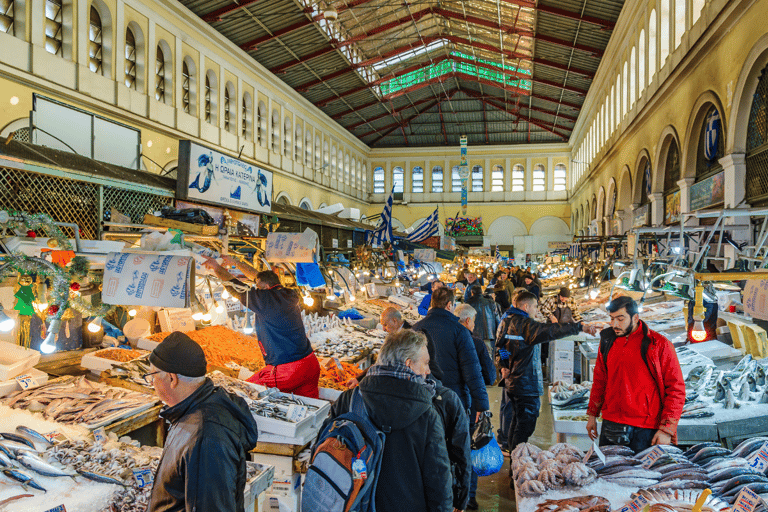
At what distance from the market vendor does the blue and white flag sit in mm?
8500

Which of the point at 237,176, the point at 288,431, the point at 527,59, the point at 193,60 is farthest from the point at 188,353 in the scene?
the point at 527,59

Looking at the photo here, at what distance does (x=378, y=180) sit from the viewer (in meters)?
37.0

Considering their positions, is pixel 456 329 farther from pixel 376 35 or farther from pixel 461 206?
pixel 461 206

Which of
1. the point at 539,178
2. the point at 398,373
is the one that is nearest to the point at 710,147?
the point at 398,373

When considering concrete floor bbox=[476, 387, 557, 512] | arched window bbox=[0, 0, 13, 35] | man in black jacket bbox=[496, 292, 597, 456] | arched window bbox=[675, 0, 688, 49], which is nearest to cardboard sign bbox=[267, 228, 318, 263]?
man in black jacket bbox=[496, 292, 597, 456]

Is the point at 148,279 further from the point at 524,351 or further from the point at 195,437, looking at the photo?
the point at 524,351

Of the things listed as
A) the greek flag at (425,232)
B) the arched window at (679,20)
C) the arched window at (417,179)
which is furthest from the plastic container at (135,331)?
the arched window at (417,179)

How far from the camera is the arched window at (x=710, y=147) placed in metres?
8.98

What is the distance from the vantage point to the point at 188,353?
2.06 meters

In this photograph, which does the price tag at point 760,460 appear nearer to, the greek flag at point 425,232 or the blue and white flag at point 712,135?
the blue and white flag at point 712,135

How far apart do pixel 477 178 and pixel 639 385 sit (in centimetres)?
3405

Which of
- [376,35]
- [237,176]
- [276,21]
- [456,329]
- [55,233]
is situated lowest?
[456,329]

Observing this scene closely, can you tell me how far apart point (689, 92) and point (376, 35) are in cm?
1474

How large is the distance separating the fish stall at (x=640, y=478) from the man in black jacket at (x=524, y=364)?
1.42 metres
